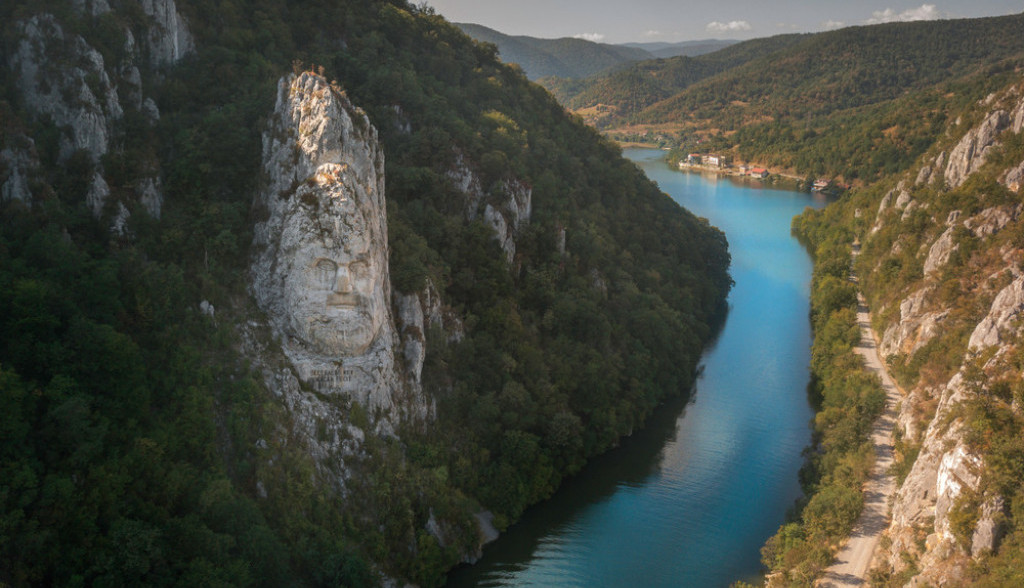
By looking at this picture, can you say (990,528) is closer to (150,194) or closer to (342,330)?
(342,330)

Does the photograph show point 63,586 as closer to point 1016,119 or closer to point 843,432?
point 843,432

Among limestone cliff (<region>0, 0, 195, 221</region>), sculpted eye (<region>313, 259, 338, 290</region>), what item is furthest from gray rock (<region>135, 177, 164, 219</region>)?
sculpted eye (<region>313, 259, 338, 290</region>)

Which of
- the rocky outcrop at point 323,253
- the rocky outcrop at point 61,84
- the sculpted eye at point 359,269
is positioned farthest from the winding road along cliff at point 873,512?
the rocky outcrop at point 61,84

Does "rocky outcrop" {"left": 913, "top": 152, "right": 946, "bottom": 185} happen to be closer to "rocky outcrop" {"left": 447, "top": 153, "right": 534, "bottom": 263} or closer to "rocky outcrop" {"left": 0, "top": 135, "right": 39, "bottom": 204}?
"rocky outcrop" {"left": 447, "top": 153, "right": 534, "bottom": 263}

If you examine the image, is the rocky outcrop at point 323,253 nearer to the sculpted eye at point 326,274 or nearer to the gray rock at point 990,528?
the sculpted eye at point 326,274

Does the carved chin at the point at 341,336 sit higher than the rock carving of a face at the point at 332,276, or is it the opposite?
the rock carving of a face at the point at 332,276

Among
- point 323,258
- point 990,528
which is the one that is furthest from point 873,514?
point 323,258
